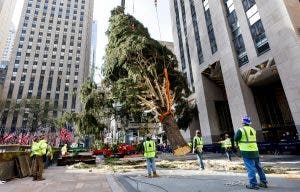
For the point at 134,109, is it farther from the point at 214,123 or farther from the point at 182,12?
the point at 182,12

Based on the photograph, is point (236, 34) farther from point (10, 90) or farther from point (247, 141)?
point (10, 90)

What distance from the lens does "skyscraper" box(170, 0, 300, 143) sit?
2058 cm

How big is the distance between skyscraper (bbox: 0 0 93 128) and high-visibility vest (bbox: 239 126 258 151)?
257 ft

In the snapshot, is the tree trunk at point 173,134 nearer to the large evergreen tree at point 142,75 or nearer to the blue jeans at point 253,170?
the large evergreen tree at point 142,75

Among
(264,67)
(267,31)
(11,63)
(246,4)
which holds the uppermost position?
(11,63)

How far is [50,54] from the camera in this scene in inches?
3524

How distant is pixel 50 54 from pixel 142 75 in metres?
80.0

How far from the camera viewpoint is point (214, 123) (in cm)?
3130

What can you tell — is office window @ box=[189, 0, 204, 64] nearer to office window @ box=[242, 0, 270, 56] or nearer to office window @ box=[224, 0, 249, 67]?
office window @ box=[224, 0, 249, 67]

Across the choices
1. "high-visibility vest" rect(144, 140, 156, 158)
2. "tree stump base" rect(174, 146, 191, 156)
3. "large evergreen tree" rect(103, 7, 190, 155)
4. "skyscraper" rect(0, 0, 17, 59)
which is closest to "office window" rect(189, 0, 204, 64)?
"large evergreen tree" rect(103, 7, 190, 155)

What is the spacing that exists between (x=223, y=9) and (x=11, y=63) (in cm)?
7844

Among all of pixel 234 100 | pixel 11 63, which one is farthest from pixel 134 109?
pixel 11 63

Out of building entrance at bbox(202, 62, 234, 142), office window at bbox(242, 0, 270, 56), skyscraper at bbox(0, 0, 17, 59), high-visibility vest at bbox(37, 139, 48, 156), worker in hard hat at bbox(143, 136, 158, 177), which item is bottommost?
worker in hard hat at bbox(143, 136, 158, 177)

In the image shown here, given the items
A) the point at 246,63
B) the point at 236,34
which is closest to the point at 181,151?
the point at 246,63
